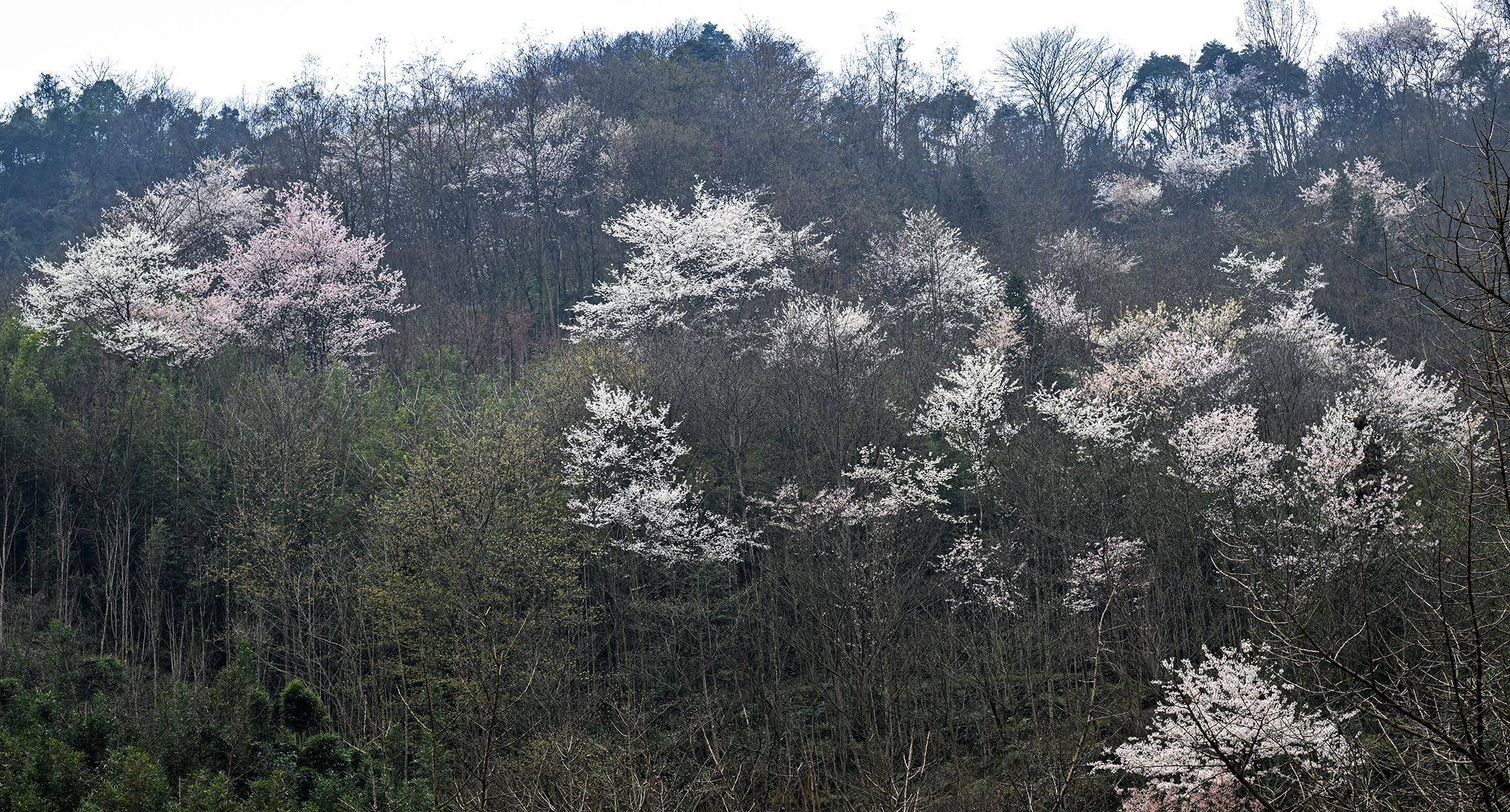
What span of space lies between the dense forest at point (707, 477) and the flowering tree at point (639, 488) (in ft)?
0.43

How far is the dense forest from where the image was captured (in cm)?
1408

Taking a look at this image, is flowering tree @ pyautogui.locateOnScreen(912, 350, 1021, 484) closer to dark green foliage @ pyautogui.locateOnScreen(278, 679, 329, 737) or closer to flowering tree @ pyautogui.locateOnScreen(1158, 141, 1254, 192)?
dark green foliage @ pyautogui.locateOnScreen(278, 679, 329, 737)

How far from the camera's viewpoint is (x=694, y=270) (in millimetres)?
34000

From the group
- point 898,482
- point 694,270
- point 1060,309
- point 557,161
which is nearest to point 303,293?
point 694,270

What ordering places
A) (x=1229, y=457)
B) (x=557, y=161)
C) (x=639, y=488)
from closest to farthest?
(x=639, y=488)
(x=1229, y=457)
(x=557, y=161)

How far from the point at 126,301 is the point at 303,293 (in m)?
4.50

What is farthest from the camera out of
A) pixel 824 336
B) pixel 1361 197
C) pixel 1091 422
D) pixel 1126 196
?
pixel 1126 196

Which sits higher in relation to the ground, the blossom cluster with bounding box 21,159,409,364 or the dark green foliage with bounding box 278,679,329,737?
the blossom cluster with bounding box 21,159,409,364

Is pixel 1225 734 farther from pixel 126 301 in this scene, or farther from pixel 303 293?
pixel 126 301

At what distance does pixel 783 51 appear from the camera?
47.8 meters

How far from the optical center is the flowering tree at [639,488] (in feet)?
74.6

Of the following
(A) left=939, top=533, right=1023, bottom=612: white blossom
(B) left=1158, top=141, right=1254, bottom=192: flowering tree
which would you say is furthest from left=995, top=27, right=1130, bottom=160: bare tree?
(A) left=939, top=533, right=1023, bottom=612: white blossom

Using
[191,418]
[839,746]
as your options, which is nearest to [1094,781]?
[839,746]

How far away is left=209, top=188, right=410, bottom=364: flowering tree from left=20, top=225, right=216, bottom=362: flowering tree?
96cm
